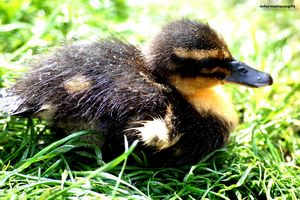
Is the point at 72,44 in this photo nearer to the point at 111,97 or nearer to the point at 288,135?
the point at 111,97

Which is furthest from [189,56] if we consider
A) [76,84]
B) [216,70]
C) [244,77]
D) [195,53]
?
[76,84]

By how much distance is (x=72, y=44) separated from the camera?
69.4 inches

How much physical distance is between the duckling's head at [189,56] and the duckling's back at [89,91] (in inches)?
2.7

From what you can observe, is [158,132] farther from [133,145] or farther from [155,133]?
[133,145]

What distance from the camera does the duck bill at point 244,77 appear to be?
5.86 feet

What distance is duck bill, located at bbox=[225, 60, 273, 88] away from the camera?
1.79 metres

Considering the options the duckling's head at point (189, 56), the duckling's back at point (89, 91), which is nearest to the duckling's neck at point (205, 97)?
the duckling's head at point (189, 56)

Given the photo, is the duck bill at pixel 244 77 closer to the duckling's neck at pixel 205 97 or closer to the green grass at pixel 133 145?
the duckling's neck at pixel 205 97

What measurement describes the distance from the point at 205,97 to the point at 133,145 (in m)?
0.48

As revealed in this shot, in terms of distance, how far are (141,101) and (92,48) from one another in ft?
0.83

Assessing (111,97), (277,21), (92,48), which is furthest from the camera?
(277,21)

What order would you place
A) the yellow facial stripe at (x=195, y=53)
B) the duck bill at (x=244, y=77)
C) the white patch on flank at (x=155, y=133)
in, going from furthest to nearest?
the duck bill at (x=244, y=77)
the yellow facial stripe at (x=195, y=53)
the white patch on flank at (x=155, y=133)

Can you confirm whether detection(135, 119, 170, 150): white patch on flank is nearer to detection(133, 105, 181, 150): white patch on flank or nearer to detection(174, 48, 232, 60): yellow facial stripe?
detection(133, 105, 181, 150): white patch on flank

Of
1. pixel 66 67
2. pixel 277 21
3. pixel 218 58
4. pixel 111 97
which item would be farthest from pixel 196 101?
pixel 277 21
